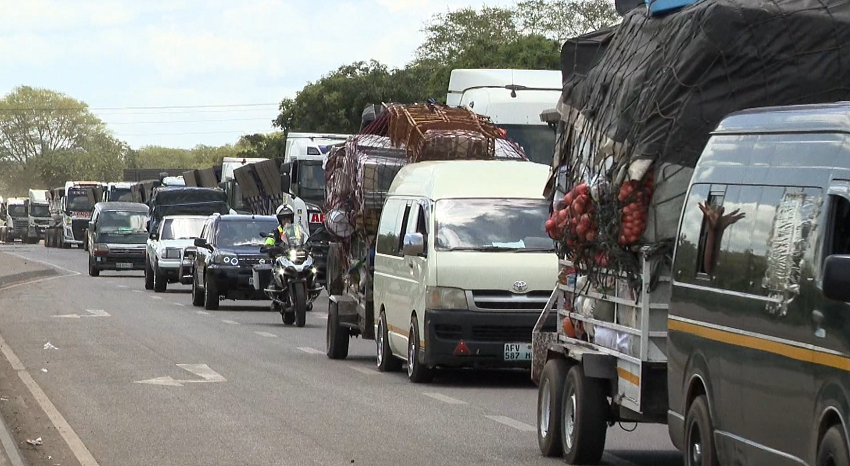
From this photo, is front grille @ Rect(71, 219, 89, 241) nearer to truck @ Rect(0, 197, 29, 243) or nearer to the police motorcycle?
truck @ Rect(0, 197, 29, 243)

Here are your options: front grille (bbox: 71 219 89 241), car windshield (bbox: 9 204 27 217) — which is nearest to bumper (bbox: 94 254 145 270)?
front grille (bbox: 71 219 89 241)

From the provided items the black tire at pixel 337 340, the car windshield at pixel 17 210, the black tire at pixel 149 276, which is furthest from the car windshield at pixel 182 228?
the car windshield at pixel 17 210

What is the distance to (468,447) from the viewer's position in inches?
473

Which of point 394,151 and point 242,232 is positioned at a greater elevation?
point 394,151

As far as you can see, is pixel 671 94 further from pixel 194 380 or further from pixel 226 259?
pixel 226 259

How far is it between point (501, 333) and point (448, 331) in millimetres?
509

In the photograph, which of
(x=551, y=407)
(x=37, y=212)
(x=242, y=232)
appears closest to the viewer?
(x=551, y=407)

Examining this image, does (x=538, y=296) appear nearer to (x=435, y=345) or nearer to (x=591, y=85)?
(x=435, y=345)

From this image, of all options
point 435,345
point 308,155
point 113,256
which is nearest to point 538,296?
point 435,345

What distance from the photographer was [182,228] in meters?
40.5

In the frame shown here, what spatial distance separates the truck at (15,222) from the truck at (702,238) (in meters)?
100

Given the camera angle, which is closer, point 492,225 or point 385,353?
point 492,225

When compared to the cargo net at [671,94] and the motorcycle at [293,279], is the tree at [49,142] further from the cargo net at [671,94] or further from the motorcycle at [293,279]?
the cargo net at [671,94]

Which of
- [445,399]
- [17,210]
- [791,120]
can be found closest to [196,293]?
[445,399]
